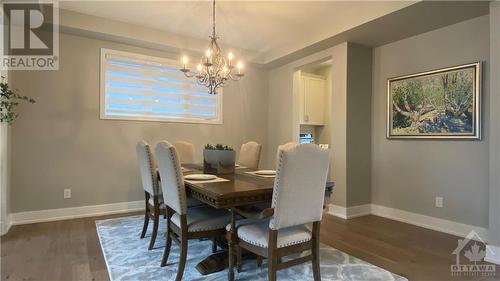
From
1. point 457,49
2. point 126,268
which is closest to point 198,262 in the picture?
point 126,268

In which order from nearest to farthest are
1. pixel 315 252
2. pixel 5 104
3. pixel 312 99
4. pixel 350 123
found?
pixel 315 252
pixel 5 104
pixel 350 123
pixel 312 99

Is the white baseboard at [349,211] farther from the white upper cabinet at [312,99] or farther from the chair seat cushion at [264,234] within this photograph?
the chair seat cushion at [264,234]

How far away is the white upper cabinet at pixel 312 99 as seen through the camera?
5.52m

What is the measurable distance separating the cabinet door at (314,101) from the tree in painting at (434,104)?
185 centimetres

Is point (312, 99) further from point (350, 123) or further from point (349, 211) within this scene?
point (349, 211)

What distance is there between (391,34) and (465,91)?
3.67 ft

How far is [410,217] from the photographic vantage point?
371 cm

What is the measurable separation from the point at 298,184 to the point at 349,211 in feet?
8.27

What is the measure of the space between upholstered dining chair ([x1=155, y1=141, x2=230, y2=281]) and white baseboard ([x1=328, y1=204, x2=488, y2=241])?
7.50 feet

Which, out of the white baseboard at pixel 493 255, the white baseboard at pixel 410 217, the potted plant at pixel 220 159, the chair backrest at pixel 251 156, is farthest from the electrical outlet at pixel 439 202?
the potted plant at pixel 220 159

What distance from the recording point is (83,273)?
2.22 m

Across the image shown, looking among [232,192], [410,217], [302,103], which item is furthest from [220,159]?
[302,103]

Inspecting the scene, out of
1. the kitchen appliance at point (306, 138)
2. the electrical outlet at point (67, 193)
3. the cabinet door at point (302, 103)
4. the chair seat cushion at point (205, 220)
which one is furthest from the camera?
the kitchen appliance at point (306, 138)

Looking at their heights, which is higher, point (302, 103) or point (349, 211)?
point (302, 103)
